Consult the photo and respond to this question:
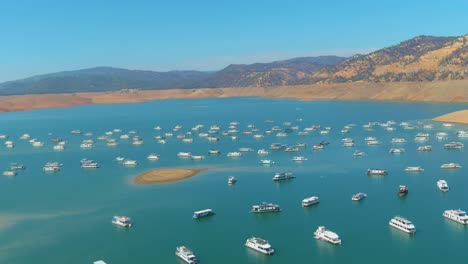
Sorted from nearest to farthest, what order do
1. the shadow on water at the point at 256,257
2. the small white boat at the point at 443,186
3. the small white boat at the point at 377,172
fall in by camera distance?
the shadow on water at the point at 256,257 < the small white boat at the point at 443,186 < the small white boat at the point at 377,172

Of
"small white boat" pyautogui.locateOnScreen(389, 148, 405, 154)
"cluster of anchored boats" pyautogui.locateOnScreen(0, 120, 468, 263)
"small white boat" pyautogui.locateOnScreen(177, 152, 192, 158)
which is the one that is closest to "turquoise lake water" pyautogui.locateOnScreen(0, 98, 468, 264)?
"cluster of anchored boats" pyautogui.locateOnScreen(0, 120, 468, 263)

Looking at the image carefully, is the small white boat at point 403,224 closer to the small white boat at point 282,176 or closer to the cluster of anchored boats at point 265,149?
the cluster of anchored boats at point 265,149

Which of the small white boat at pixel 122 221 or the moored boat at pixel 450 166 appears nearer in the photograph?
the small white boat at pixel 122 221

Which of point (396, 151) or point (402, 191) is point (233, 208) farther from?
point (396, 151)

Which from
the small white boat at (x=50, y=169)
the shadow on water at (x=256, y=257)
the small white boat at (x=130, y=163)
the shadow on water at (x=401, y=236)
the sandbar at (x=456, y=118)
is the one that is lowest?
the sandbar at (x=456, y=118)

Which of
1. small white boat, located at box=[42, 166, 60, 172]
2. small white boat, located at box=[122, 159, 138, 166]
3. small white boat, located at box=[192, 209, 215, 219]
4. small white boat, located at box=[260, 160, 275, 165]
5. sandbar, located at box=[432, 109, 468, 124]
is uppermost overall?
small white boat, located at box=[192, 209, 215, 219]

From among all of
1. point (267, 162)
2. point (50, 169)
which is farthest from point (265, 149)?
point (50, 169)

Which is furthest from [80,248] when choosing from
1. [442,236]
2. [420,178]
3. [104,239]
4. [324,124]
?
[324,124]

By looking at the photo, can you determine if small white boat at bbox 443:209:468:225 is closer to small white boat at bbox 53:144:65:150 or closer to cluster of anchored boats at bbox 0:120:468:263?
cluster of anchored boats at bbox 0:120:468:263

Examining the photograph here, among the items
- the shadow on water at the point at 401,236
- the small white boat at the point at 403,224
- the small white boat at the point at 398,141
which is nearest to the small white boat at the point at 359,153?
the small white boat at the point at 398,141
